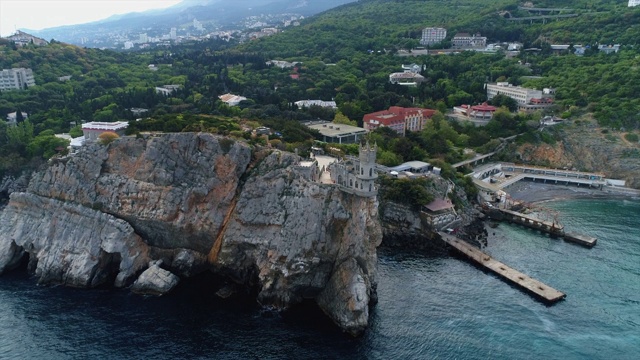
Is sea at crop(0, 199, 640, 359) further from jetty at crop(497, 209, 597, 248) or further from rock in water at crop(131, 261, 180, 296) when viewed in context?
jetty at crop(497, 209, 597, 248)

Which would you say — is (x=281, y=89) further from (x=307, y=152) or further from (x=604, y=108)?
(x=604, y=108)

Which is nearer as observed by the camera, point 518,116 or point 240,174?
point 240,174

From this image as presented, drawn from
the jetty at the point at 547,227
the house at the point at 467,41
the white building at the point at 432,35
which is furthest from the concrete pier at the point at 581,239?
the white building at the point at 432,35

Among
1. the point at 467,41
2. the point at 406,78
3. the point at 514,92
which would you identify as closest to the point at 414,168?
the point at 514,92

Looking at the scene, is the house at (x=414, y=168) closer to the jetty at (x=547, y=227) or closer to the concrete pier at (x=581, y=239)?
the jetty at (x=547, y=227)

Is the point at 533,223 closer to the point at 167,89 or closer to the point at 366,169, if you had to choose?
the point at 366,169

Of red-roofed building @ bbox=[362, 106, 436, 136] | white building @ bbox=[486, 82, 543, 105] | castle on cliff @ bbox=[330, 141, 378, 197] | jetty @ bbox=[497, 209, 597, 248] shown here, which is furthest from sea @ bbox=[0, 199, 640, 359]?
white building @ bbox=[486, 82, 543, 105]

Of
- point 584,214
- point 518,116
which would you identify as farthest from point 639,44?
point 584,214
